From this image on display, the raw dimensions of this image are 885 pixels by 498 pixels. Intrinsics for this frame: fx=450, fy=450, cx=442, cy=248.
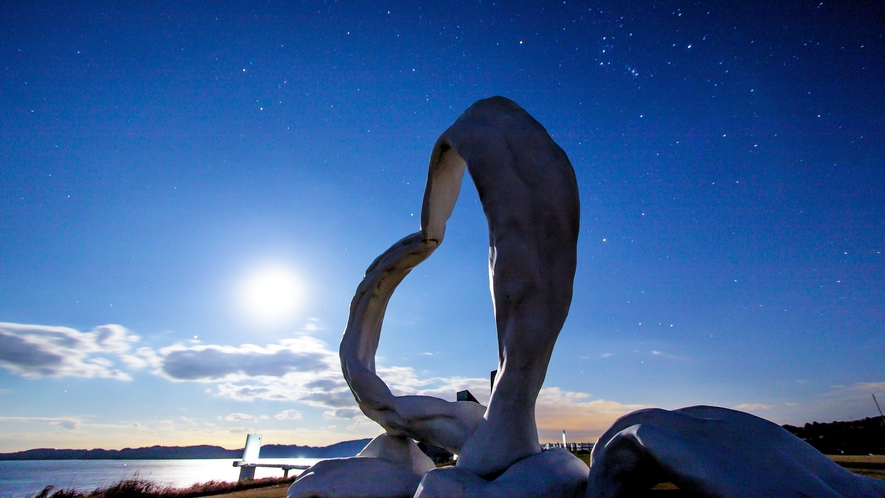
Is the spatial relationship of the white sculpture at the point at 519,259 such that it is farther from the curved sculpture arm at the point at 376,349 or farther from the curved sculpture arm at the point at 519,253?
the curved sculpture arm at the point at 376,349

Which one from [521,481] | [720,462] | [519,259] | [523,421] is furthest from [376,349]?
[720,462]

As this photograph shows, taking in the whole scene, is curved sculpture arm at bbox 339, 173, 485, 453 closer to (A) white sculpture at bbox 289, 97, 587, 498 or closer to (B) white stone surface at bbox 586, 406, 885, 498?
(A) white sculpture at bbox 289, 97, 587, 498

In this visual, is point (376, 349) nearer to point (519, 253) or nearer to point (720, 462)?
point (519, 253)

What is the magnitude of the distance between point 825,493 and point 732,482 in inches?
14.2

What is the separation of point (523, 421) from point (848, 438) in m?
8.77

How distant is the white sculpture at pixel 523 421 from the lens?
84.6 inches

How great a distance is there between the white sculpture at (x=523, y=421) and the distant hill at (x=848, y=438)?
23.1ft

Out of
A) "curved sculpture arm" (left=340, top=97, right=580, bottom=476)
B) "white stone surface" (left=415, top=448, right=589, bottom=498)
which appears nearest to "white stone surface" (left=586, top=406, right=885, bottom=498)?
"white stone surface" (left=415, top=448, right=589, bottom=498)

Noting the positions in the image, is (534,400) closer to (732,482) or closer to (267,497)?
(732,482)

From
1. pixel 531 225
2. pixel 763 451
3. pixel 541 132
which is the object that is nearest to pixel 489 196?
pixel 531 225

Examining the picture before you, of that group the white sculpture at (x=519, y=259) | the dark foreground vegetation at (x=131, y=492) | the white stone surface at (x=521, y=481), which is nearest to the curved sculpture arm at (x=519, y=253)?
the white sculpture at (x=519, y=259)

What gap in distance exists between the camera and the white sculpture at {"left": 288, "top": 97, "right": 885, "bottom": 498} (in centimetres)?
215

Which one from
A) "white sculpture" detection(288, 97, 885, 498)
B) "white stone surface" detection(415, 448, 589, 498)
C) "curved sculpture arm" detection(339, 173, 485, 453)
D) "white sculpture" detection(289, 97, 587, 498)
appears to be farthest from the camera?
"curved sculpture arm" detection(339, 173, 485, 453)

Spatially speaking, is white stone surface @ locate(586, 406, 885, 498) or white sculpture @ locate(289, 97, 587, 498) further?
white sculpture @ locate(289, 97, 587, 498)
